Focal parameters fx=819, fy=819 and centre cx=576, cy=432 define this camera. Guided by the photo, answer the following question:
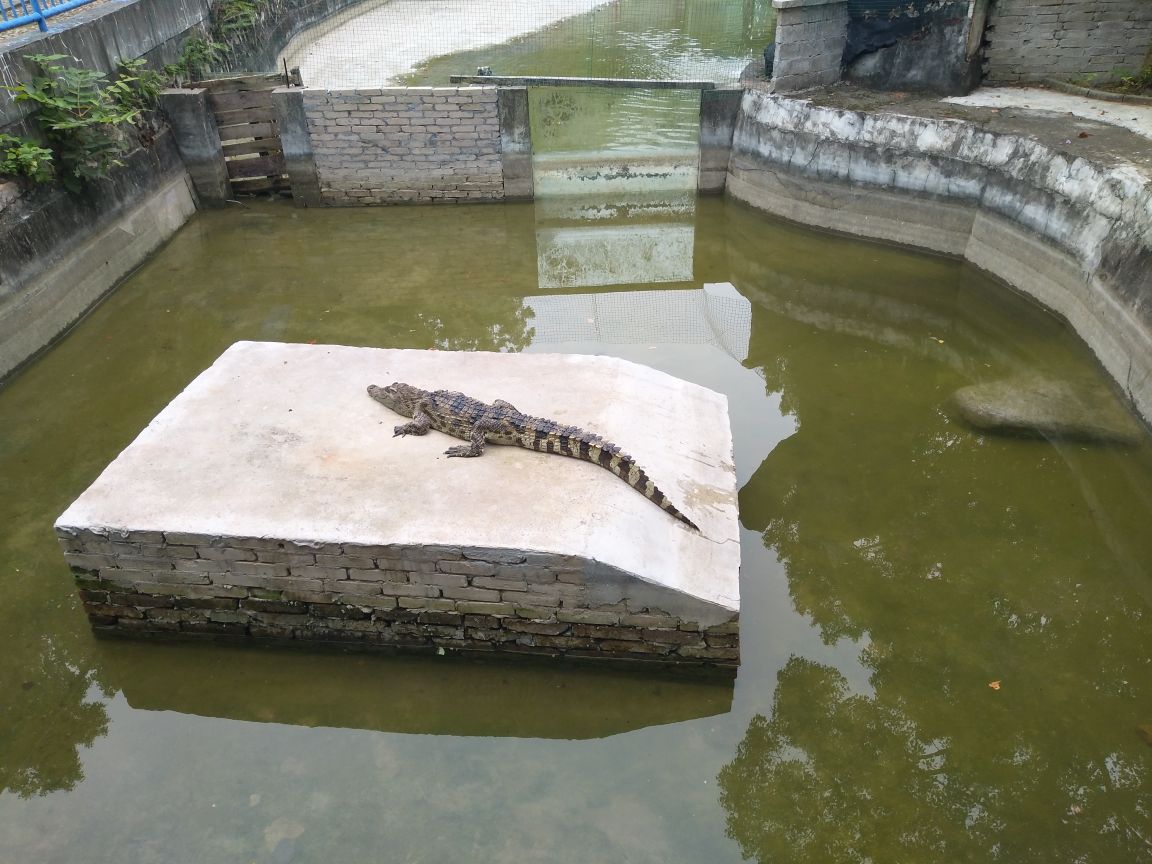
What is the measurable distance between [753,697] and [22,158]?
8.44 metres

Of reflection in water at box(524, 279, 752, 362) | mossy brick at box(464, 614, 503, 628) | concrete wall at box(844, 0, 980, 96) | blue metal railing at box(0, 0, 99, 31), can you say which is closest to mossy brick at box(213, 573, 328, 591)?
mossy brick at box(464, 614, 503, 628)

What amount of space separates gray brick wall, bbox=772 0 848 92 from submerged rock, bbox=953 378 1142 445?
5.91 meters

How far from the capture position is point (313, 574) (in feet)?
16.0

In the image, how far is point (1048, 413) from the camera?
7.16 m

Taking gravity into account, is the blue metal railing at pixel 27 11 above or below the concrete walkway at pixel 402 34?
above

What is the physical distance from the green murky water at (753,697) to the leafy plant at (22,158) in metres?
1.79

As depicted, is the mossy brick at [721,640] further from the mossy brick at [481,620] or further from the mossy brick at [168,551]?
the mossy brick at [168,551]

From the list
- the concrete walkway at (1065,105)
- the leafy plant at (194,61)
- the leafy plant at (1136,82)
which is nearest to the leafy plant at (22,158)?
the leafy plant at (194,61)

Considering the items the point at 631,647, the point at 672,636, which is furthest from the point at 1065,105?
the point at 631,647

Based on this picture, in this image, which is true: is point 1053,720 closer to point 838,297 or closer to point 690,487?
point 690,487

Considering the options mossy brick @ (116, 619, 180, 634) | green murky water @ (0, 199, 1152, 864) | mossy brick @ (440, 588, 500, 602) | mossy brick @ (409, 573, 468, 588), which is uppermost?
mossy brick @ (409, 573, 468, 588)

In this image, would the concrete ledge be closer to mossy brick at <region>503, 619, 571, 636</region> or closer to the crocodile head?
mossy brick at <region>503, 619, 571, 636</region>

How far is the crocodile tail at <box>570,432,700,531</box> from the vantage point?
5129 mm

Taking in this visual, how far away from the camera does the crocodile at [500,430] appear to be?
17.0 feet
